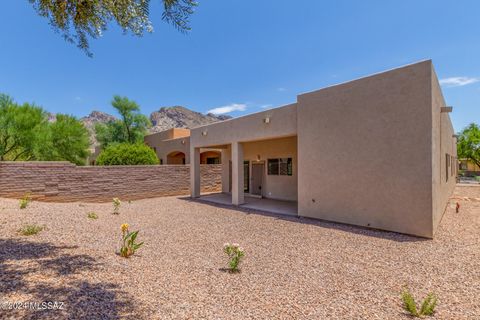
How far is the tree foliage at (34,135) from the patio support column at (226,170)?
14.3 metres

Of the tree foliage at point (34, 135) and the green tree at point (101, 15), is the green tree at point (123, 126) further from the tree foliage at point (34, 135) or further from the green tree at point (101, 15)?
the green tree at point (101, 15)

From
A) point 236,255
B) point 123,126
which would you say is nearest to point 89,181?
point 236,255

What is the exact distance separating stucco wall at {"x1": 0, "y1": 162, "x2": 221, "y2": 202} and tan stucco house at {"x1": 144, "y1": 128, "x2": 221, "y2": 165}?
8.75 meters

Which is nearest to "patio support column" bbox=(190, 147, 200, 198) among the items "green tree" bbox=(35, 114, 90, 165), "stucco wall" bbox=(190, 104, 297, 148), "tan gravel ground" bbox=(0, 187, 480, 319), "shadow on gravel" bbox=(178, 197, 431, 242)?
"stucco wall" bbox=(190, 104, 297, 148)

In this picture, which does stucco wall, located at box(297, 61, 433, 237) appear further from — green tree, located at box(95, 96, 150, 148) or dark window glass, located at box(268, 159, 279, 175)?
green tree, located at box(95, 96, 150, 148)

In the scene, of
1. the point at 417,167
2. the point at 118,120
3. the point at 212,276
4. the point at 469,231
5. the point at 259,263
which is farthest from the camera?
the point at 118,120

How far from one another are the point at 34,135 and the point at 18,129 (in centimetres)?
102

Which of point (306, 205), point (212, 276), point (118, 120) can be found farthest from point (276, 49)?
point (118, 120)

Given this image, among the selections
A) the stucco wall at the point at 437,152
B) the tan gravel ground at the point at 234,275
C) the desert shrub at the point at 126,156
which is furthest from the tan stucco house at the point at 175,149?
the stucco wall at the point at 437,152

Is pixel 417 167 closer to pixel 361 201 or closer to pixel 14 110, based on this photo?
pixel 361 201

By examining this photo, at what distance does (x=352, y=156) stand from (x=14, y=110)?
22.0 m

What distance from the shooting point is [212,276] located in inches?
163

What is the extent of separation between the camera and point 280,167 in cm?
1355

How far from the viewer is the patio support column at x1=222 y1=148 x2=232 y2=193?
16.9 metres
